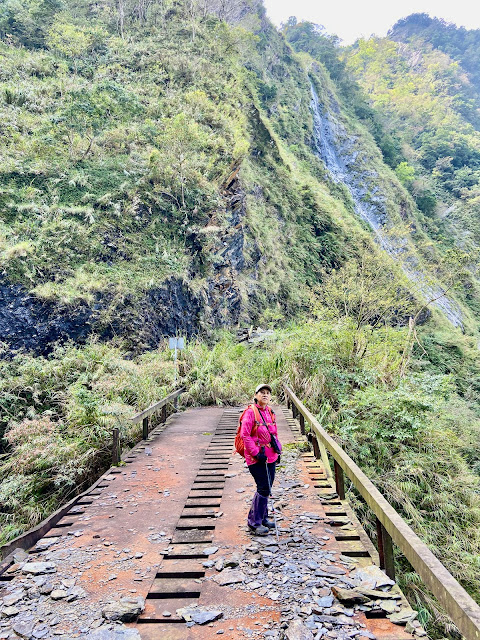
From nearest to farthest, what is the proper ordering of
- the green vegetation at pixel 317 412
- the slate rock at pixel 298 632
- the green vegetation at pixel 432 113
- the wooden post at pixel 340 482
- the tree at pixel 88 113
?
1. the slate rock at pixel 298 632
2. the wooden post at pixel 340 482
3. the green vegetation at pixel 317 412
4. the tree at pixel 88 113
5. the green vegetation at pixel 432 113

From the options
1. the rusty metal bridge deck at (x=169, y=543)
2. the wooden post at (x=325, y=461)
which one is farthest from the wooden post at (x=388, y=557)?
the wooden post at (x=325, y=461)

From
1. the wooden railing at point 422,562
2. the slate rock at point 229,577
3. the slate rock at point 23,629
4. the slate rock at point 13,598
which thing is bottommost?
the slate rock at point 13,598

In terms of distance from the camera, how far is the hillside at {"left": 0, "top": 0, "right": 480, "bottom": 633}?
7.69m

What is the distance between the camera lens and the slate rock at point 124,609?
2.78 m

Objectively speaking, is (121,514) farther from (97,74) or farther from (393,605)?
(97,74)

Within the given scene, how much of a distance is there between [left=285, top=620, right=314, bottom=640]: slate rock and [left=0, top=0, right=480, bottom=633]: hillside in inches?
144

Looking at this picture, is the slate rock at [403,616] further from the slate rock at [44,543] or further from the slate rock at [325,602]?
the slate rock at [44,543]

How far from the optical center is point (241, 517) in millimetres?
4535

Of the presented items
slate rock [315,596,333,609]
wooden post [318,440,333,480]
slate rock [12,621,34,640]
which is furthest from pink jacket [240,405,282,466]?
slate rock [12,621,34,640]

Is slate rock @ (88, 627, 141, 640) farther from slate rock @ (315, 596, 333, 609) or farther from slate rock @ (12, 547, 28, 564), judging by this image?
slate rock @ (12, 547, 28, 564)

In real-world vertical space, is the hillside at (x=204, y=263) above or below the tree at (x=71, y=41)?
below

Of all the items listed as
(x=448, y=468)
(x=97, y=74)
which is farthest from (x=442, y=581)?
(x=97, y=74)

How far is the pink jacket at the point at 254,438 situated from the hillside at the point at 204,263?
3150 millimetres

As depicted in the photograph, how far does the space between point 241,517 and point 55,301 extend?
1141 centimetres
